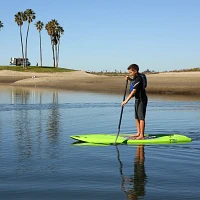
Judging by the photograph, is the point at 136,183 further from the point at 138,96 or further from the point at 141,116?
the point at 138,96

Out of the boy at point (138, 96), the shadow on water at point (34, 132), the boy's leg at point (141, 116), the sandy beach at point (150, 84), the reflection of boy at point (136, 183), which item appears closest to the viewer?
the reflection of boy at point (136, 183)

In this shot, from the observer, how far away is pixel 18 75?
253ft

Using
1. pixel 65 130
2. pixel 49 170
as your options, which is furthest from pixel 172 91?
pixel 49 170

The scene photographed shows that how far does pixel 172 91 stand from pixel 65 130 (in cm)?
2673

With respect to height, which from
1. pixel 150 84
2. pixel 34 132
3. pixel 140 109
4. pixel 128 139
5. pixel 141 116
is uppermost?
pixel 150 84

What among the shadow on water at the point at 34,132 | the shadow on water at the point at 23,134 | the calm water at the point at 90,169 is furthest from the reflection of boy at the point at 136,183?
the shadow on water at the point at 23,134

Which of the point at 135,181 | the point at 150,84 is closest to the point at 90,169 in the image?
the point at 135,181

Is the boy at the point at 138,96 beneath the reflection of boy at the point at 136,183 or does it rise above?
above

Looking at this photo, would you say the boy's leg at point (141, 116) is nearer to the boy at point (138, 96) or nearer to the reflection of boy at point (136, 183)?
the boy at point (138, 96)

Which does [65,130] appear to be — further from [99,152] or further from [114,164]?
[114,164]

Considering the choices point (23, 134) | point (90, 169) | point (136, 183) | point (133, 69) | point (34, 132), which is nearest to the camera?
point (136, 183)

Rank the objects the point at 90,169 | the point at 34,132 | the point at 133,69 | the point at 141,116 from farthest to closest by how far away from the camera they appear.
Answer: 1. the point at 34,132
2. the point at 141,116
3. the point at 133,69
4. the point at 90,169

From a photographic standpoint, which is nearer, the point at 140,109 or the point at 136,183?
the point at 136,183

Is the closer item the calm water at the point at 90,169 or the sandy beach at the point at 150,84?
the calm water at the point at 90,169
